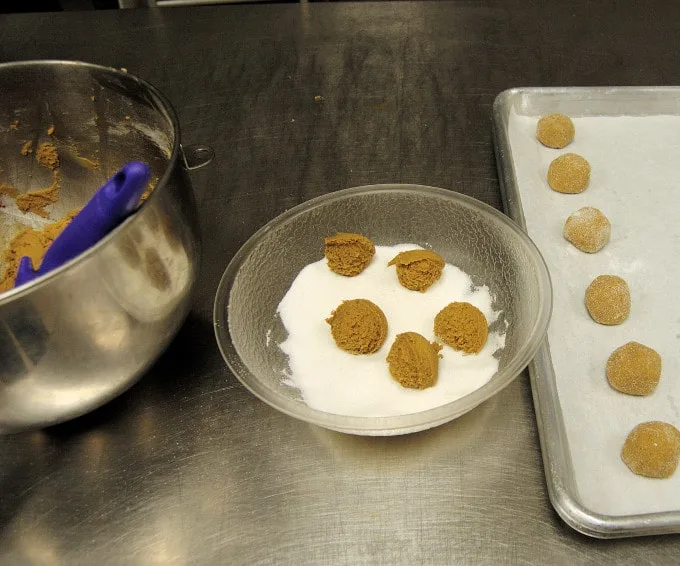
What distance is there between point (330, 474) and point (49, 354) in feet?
1.02

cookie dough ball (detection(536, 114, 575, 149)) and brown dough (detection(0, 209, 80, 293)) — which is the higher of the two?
brown dough (detection(0, 209, 80, 293))

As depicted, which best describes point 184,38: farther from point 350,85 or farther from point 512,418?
point 512,418

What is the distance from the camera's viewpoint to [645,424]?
0.71 metres

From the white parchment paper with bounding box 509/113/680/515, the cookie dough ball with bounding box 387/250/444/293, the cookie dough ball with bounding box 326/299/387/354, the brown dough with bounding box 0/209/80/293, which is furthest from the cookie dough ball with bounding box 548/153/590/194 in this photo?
the brown dough with bounding box 0/209/80/293

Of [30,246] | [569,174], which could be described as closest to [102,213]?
[30,246]

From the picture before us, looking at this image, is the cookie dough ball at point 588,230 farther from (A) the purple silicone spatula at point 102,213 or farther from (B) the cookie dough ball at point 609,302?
(A) the purple silicone spatula at point 102,213

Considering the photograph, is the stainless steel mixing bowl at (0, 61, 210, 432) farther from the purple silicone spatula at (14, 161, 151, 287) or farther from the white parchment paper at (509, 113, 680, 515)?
the white parchment paper at (509, 113, 680, 515)

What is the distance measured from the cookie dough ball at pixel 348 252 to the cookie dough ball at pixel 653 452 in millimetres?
368

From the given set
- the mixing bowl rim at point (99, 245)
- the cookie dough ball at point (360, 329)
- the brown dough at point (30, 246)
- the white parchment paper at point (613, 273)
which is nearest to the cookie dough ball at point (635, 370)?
the white parchment paper at point (613, 273)

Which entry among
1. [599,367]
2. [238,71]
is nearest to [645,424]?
[599,367]

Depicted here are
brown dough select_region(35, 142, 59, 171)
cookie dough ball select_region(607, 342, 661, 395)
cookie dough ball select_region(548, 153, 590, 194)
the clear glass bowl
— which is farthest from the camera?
cookie dough ball select_region(548, 153, 590, 194)

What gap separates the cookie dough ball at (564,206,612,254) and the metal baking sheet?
15 millimetres

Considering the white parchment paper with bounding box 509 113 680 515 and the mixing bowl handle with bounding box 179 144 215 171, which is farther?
the mixing bowl handle with bounding box 179 144 215 171

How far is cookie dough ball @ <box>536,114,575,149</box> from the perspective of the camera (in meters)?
1.07
